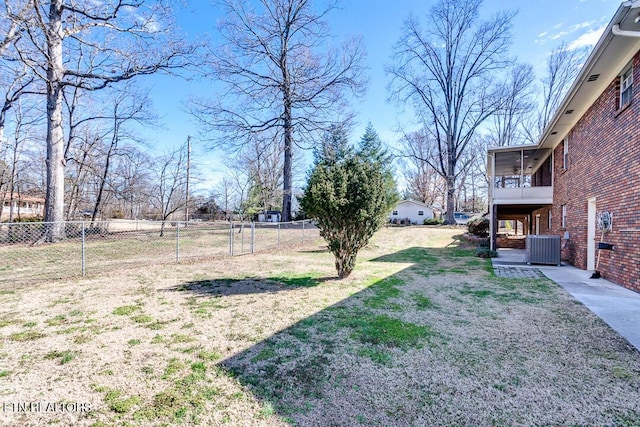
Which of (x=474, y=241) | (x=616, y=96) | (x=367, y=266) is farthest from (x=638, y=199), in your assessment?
(x=474, y=241)

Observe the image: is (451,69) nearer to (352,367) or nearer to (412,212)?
(412,212)

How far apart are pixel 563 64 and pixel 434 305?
3177 centimetres

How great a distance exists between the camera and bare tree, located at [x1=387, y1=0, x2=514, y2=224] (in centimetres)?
2448

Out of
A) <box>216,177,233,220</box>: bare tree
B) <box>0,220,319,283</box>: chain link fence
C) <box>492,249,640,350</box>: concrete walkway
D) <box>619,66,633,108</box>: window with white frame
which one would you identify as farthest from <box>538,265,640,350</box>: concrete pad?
<box>216,177,233,220</box>: bare tree

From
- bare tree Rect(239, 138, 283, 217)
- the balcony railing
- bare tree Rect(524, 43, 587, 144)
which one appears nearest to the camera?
the balcony railing

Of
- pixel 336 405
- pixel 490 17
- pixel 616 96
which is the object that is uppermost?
pixel 490 17

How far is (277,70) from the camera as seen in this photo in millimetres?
19156

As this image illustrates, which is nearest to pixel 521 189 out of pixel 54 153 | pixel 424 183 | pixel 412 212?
pixel 54 153

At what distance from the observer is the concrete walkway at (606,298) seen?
385cm

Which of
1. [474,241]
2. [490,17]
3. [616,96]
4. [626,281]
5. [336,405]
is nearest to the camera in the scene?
[336,405]

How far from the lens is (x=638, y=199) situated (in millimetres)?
5512

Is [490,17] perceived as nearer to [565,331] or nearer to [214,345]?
[565,331]

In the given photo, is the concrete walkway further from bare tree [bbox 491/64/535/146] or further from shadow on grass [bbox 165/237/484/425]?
bare tree [bbox 491/64/535/146]

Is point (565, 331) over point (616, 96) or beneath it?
beneath
